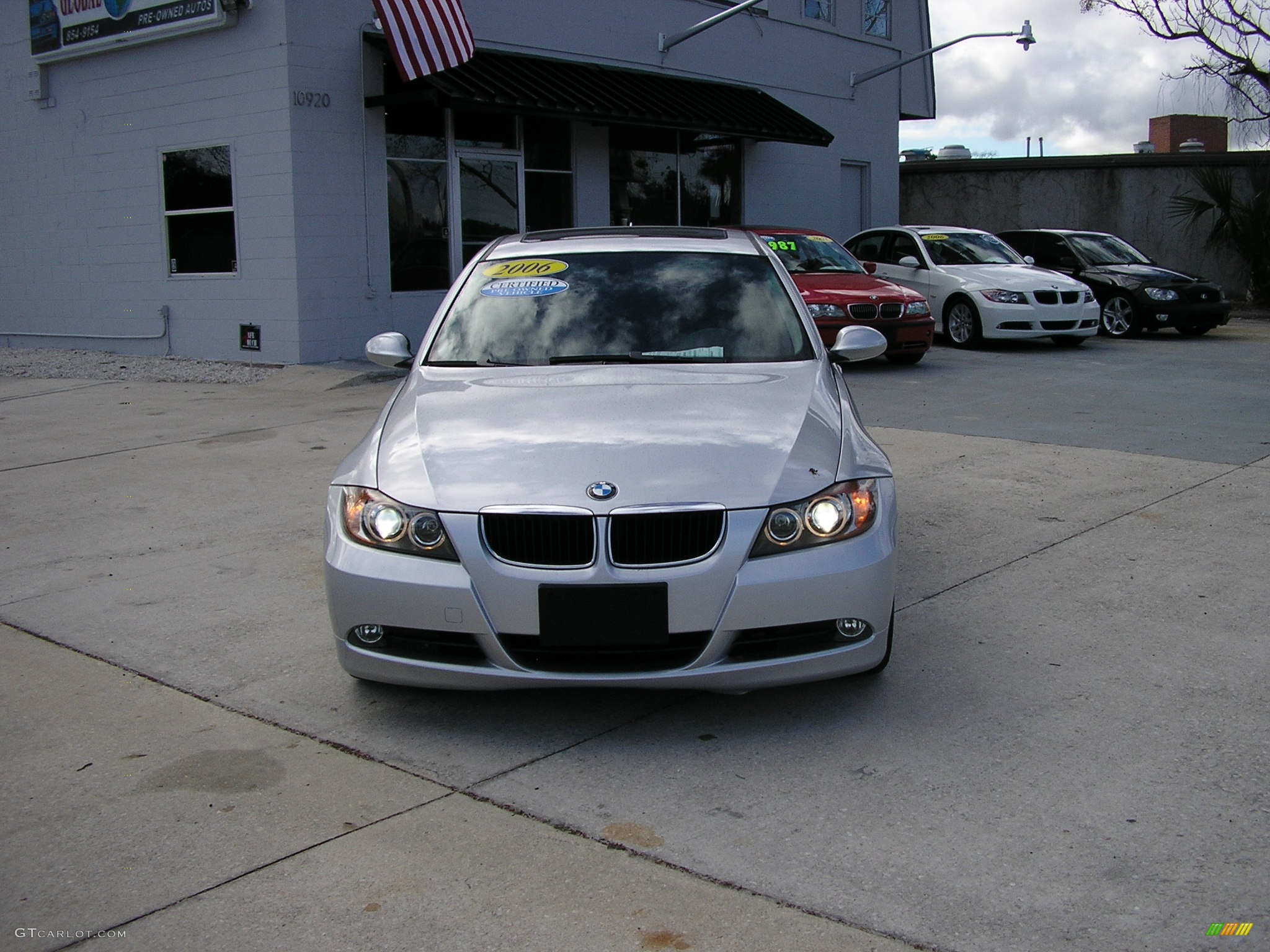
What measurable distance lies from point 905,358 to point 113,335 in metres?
10.3

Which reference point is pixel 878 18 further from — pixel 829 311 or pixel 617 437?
pixel 617 437

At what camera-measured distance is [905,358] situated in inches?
556

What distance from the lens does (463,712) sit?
4.00 m

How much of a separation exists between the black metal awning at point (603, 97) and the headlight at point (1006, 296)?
459 centimetres

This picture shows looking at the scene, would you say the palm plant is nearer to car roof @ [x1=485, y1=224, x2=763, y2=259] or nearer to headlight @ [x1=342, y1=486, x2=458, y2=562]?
car roof @ [x1=485, y1=224, x2=763, y2=259]

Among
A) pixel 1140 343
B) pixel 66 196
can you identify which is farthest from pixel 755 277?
pixel 66 196

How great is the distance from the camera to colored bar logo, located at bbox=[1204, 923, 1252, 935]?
8.79 feet

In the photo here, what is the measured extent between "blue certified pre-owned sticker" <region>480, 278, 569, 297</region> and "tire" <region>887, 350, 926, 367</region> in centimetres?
917

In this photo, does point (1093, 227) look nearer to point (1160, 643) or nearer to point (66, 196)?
point (66, 196)

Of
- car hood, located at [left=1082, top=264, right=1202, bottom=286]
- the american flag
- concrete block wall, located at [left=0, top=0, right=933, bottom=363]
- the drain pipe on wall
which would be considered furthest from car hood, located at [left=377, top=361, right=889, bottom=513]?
car hood, located at [left=1082, top=264, right=1202, bottom=286]

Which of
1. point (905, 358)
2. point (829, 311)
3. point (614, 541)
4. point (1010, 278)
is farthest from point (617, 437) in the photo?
point (1010, 278)

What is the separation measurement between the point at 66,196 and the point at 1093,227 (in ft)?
65.1

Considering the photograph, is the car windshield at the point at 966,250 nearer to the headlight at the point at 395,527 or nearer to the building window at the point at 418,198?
the building window at the point at 418,198

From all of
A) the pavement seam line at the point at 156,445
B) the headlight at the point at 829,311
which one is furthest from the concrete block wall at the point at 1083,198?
the pavement seam line at the point at 156,445
